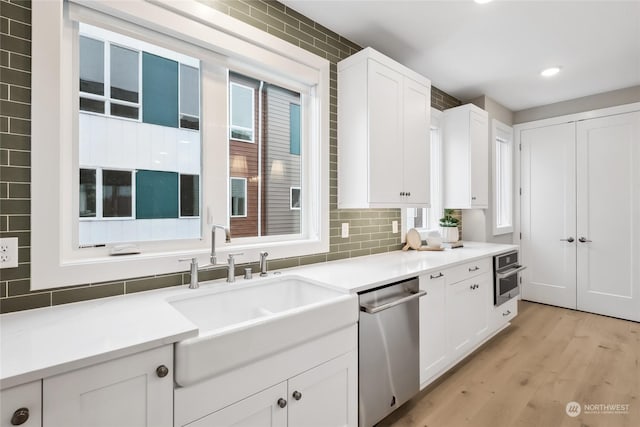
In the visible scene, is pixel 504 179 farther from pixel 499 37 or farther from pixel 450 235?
pixel 499 37

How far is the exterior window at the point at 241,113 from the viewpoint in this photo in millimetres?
2043

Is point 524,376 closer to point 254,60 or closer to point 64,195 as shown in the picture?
point 254,60

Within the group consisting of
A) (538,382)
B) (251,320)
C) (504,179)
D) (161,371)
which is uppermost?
(504,179)

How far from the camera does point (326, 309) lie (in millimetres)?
1468

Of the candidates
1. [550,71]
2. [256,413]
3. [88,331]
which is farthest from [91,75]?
[550,71]

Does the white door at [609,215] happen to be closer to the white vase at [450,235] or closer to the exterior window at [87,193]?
the white vase at [450,235]

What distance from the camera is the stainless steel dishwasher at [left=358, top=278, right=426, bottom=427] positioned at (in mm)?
1710

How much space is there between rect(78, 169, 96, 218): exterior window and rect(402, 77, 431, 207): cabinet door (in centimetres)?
205

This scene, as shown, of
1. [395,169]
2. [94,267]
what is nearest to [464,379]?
[395,169]

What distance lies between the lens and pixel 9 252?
4.11 feet

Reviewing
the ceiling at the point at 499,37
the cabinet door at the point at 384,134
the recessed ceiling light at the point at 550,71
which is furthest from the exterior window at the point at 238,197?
the recessed ceiling light at the point at 550,71

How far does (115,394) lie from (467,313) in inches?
95.9

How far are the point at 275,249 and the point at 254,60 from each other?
3.96 ft

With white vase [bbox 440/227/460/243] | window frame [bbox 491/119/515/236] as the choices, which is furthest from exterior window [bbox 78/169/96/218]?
window frame [bbox 491/119/515/236]
